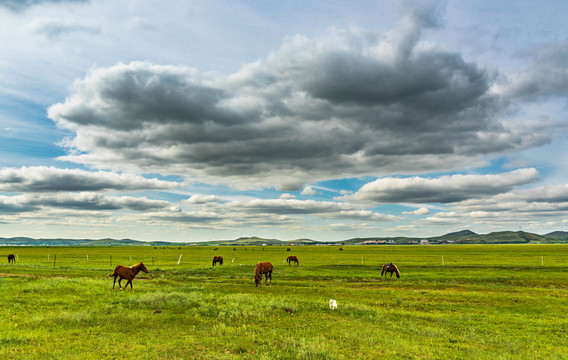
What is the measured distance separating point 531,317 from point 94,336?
934 inches

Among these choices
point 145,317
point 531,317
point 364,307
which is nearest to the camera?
point 145,317

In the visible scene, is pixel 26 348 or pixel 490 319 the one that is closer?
pixel 26 348

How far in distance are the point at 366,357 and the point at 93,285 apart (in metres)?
25.7

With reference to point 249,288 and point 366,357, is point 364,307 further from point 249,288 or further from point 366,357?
point 249,288

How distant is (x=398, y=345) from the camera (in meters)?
13.0

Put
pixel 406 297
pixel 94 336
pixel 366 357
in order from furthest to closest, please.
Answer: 1. pixel 406 297
2. pixel 94 336
3. pixel 366 357

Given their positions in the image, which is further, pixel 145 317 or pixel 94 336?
pixel 145 317

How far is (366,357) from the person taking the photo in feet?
38.3

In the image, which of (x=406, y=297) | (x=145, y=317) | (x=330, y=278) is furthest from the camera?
(x=330, y=278)

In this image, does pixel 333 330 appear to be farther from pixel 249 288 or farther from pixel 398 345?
pixel 249 288

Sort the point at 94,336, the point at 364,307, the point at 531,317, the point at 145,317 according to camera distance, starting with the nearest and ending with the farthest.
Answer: the point at 94,336, the point at 145,317, the point at 531,317, the point at 364,307

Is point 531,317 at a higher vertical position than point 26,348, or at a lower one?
lower

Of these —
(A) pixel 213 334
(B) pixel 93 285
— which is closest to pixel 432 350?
(A) pixel 213 334

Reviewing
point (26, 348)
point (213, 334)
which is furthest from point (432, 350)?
point (26, 348)
